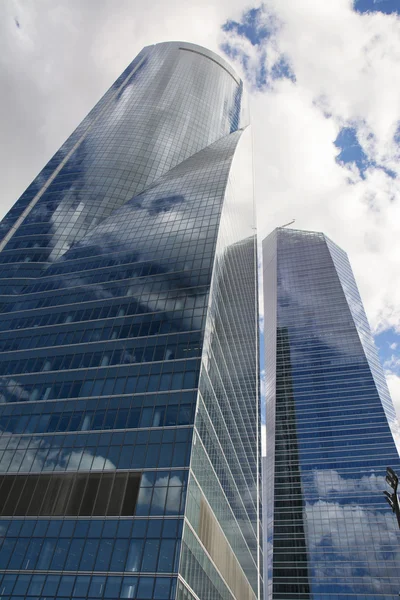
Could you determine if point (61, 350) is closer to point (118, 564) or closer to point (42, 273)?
point (42, 273)

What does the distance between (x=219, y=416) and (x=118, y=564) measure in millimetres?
29425

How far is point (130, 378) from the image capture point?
66.2 meters

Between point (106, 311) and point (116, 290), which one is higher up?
point (116, 290)

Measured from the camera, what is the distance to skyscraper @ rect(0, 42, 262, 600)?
165ft

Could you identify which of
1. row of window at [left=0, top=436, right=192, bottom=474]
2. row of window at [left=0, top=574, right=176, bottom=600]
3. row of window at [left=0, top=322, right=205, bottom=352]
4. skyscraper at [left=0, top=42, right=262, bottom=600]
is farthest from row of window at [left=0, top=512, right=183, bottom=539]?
row of window at [left=0, top=322, right=205, bottom=352]

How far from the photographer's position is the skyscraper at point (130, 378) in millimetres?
50406

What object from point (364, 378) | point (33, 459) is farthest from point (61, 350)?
point (364, 378)

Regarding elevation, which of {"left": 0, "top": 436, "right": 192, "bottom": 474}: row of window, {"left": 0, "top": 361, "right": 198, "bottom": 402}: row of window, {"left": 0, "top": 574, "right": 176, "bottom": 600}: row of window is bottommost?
{"left": 0, "top": 574, "right": 176, "bottom": 600}: row of window

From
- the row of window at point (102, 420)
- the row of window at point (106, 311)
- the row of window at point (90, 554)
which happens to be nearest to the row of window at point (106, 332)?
the row of window at point (106, 311)

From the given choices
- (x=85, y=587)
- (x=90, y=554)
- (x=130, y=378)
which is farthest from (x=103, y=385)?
(x=85, y=587)

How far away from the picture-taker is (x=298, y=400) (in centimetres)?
19312

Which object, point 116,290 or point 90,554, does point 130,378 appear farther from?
point 90,554

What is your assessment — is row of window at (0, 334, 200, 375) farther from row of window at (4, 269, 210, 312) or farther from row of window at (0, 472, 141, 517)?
row of window at (0, 472, 141, 517)

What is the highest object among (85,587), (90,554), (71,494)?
(71,494)
